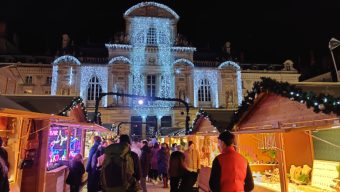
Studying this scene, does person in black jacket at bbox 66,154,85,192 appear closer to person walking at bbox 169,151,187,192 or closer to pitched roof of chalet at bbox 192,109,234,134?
person walking at bbox 169,151,187,192

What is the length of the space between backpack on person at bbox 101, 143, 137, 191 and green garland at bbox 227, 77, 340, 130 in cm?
311

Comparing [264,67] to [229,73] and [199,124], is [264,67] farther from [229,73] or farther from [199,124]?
[199,124]

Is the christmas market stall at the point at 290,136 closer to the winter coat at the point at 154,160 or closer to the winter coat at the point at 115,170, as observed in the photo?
the winter coat at the point at 115,170

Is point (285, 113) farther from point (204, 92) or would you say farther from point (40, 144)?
point (204, 92)

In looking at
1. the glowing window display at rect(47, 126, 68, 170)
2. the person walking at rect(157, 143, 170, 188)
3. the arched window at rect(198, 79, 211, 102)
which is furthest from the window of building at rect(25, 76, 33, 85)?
the person walking at rect(157, 143, 170, 188)

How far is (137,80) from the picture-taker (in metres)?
31.9

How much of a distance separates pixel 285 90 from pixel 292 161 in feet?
10.1

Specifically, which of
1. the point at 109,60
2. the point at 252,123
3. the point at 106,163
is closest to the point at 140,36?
the point at 109,60

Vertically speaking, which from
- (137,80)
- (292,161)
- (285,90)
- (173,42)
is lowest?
(292,161)

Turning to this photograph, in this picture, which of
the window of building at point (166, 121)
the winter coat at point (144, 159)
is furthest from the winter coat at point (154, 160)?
the window of building at point (166, 121)

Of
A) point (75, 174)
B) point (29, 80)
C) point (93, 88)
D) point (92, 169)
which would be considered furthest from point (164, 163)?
point (29, 80)

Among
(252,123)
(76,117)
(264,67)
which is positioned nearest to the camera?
(252,123)

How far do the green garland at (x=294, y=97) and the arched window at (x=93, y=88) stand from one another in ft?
85.1

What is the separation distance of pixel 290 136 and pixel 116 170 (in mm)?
5139
